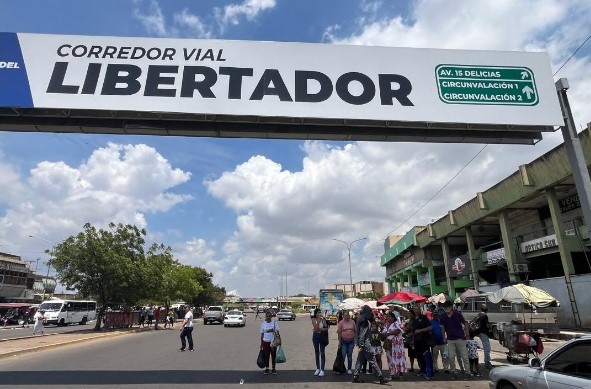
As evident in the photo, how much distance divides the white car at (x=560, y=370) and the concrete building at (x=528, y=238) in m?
18.7

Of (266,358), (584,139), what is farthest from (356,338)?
(584,139)

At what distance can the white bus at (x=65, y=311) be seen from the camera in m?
38.6

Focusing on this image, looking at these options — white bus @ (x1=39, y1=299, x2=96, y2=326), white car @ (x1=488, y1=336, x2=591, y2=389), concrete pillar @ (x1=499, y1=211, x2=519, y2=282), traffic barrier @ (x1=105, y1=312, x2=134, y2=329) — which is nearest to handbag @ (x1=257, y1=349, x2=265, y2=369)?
white car @ (x1=488, y1=336, x2=591, y2=389)

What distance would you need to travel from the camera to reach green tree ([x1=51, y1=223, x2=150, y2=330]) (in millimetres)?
28703

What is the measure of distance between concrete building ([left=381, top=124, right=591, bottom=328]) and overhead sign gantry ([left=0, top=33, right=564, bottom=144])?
14.7 m

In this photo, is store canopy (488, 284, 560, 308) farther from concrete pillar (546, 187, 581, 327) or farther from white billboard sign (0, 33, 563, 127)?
concrete pillar (546, 187, 581, 327)

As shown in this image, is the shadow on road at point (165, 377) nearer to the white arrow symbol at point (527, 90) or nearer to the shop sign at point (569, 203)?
the white arrow symbol at point (527, 90)

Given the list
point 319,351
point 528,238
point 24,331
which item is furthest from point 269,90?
point 24,331

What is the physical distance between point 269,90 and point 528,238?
93.6 feet

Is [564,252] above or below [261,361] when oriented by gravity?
above

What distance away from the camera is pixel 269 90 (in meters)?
9.96

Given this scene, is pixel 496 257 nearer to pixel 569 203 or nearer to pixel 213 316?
pixel 569 203

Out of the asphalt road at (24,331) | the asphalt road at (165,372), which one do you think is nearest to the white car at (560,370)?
the asphalt road at (165,372)

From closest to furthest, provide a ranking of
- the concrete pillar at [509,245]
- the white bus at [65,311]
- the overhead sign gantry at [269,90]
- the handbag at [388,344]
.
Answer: the overhead sign gantry at [269,90]
the handbag at [388,344]
the concrete pillar at [509,245]
the white bus at [65,311]
